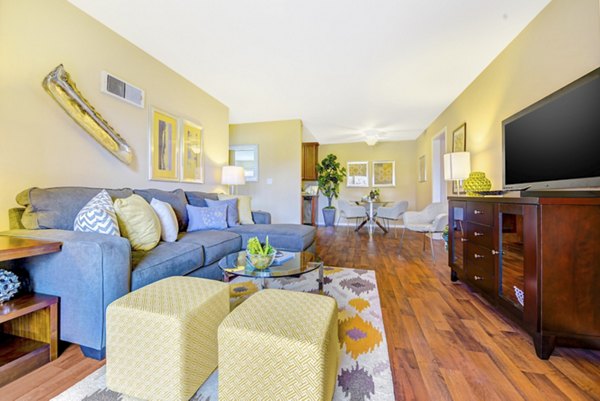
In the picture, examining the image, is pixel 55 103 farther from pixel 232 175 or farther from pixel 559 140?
pixel 559 140

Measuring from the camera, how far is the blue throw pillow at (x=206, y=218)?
2.62m

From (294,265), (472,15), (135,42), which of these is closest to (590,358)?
(294,265)

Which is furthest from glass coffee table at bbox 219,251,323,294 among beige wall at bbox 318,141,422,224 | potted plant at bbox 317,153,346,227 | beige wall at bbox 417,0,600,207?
beige wall at bbox 318,141,422,224

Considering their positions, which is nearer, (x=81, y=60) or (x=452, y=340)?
(x=452, y=340)

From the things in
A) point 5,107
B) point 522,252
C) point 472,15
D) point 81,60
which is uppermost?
point 472,15

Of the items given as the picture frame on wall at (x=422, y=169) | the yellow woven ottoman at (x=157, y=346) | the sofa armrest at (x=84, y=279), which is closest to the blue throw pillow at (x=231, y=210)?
the sofa armrest at (x=84, y=279)

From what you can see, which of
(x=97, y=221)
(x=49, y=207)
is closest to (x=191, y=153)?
(x=49, y=207)

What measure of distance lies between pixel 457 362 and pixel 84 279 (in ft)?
6.35

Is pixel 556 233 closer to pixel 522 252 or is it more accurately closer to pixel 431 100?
pixel 522 252

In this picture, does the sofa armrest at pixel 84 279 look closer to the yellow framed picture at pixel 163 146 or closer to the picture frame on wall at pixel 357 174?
the yellow framed picture at pixel 163 146

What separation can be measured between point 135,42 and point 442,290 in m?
3.86

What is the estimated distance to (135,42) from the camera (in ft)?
8.08

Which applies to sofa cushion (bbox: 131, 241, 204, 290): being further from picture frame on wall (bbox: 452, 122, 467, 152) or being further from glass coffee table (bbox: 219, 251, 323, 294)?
picture frame on wall (bbox: 452, 122, 467, 152)

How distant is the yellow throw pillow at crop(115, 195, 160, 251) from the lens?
5.51ft
